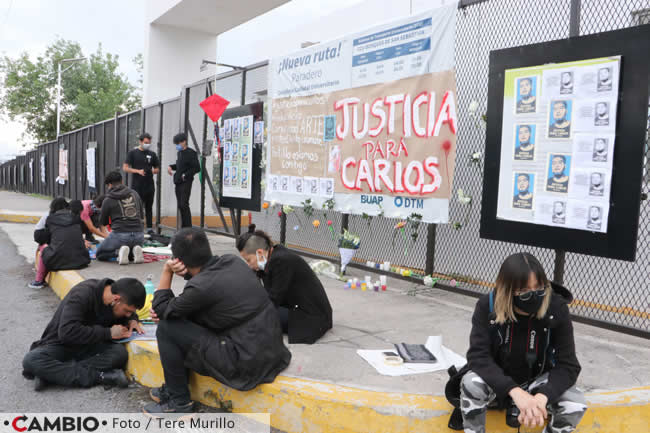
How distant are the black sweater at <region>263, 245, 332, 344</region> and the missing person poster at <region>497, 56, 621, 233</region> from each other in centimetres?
189

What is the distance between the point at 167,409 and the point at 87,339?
861mm

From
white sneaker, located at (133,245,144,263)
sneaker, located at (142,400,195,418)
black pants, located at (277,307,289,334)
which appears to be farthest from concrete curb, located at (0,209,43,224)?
sneaker, located at (142,400,195,418)

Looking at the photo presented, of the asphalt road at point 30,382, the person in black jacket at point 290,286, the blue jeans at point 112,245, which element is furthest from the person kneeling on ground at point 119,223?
the person in black jacket at point 290,286

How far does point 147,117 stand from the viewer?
41.3 ft

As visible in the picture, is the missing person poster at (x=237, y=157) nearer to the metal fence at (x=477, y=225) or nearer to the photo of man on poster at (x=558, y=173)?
the metal fence at (x=477, y=225)

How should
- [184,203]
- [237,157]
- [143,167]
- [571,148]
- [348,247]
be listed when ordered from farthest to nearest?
[143,167] → [184,203] → [237,157] → [348,247] → [571,148]

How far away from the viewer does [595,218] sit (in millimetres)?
4246

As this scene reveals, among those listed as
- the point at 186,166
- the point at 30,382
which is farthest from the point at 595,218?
the point at 186,166

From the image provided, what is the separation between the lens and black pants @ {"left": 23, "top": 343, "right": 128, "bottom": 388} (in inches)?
147

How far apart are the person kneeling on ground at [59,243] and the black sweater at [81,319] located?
9.66 ft

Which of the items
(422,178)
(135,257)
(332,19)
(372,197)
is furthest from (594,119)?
(332,19)

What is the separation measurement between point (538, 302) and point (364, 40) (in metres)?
4.51

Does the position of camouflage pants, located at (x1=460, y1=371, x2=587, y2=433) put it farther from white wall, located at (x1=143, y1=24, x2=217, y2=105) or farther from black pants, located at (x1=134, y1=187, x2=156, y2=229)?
white wall, located at (x1=143, y1=24, x2=217, y2=105)

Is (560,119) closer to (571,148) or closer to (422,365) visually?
(571,148)
